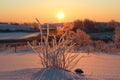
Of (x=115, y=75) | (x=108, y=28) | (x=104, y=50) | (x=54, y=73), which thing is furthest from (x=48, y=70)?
(x=108, y=28)

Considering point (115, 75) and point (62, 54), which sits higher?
point (62, 54)

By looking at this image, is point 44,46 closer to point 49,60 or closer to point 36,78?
point 49,60

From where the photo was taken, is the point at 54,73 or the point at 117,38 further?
the point at 117,38

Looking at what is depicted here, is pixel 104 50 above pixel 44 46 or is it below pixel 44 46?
below

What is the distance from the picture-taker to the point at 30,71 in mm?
12039

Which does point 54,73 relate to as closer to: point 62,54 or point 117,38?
point 62,54

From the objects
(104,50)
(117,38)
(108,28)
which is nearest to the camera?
(104,50)

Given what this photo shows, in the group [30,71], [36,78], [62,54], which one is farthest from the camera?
[62,54]

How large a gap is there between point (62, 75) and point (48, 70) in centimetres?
78

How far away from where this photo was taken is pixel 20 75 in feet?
38.0

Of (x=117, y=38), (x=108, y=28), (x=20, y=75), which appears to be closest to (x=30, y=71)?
(x=20, y=75)

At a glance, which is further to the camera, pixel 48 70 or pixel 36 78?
pixel 48 70

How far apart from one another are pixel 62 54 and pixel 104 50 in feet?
45.3

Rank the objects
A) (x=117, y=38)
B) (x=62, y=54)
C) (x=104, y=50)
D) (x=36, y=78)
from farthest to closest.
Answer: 1. (x=117, y=38)
2. (x=104, y=50)
3. (x=62, y=54)
4. (x=36, y=78)
